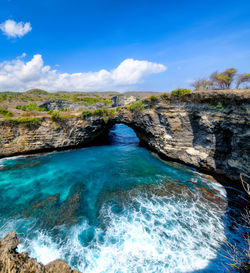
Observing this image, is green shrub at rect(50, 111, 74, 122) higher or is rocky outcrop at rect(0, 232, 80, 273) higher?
green shrub at rect(50, 111, 74, 122)

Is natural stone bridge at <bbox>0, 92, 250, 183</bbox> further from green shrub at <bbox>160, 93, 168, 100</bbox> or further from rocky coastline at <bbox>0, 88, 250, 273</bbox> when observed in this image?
green shrub at <bbox>160, 93, 168, 100</bbox>

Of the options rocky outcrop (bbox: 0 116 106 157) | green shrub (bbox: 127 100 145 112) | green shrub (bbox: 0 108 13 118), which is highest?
green shrub (bbox: 127 100 145 112)

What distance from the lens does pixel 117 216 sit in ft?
33.2

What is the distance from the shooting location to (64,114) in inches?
867

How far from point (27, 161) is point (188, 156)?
71.5 feet

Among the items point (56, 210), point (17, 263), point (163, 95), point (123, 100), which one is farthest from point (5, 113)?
point (123, 100)

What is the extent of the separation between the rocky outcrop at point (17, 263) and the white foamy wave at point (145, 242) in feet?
14.2

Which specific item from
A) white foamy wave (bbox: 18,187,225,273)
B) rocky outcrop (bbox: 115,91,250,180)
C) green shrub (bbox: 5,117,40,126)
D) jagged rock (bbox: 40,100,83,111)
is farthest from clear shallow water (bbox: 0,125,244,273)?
jagged rock (bbox: 40,100,83,111)

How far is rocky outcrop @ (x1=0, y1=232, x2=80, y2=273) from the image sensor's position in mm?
3354

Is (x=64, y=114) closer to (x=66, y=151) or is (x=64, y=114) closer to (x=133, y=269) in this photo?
(x=66, y=151)

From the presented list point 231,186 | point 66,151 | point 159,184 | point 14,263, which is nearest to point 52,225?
point 14,263

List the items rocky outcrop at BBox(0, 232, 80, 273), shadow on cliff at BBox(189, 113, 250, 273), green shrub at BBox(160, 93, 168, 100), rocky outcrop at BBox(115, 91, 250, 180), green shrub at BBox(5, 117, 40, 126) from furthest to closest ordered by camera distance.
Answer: green shrub at BBox(5, 117, 40, 126) < green shrub at BBox(160, 93, 168, 100) < rocky outcrop at BBox(115, 91, 250, 180) < shadow on cliff at BBox(189, 113, 250, 273) < rocky outcrop at BBox(0, 232, 80, 273)

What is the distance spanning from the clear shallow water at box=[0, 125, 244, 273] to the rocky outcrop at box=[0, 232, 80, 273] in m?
4.37

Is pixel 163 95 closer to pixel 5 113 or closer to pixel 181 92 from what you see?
pixel 181 92
